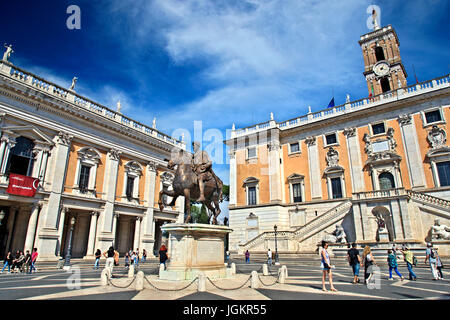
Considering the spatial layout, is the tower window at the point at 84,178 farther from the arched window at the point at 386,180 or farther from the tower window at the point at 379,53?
the tower window at the point at 379,53

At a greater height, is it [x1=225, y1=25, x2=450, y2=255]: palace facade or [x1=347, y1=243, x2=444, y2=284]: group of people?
[x1=225, y1=25, x2=450, y2=255]: palace facade

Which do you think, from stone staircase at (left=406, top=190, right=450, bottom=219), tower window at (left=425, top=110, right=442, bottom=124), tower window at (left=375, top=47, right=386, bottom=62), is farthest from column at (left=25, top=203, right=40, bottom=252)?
tower window at (left=375, top=47, right=386, bottom=62)

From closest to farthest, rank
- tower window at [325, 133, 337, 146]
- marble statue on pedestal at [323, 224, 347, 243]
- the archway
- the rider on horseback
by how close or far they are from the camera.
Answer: the rider on horseback → the archway → marble statue on pedestal at [323, 224, 347, 243] → tower window at [325, 133, 337, 146]

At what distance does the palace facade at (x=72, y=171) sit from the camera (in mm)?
21188

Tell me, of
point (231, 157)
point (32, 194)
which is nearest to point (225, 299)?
point (32, 194)

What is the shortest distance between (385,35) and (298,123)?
21.5 meters

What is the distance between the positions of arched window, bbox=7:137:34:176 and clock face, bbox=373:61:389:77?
142 ft

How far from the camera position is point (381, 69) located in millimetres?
40312

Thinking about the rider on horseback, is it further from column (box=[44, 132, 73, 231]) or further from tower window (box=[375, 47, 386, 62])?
tower window (box=[375, 47, 386, 62])

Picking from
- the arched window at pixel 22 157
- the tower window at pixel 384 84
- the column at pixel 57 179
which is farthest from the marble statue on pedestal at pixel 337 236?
the arched window at pixel 22 157

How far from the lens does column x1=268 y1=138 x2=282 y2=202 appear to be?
32.7 meters

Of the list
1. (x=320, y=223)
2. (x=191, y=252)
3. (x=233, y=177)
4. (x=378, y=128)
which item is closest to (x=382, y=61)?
(x=378, y=128)

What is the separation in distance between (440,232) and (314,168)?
13.4m

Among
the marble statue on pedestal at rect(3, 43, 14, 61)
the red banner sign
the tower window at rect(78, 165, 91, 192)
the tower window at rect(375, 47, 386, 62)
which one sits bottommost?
the red banner sign
